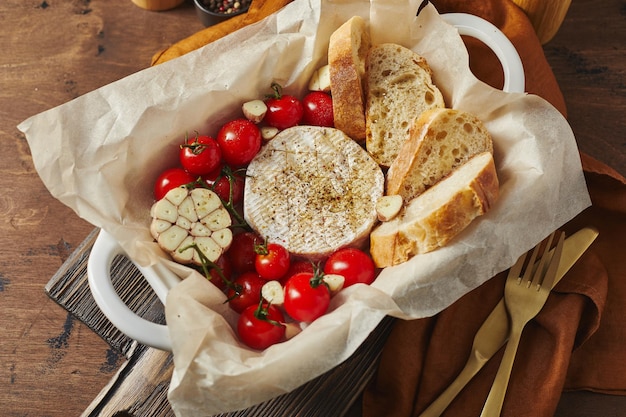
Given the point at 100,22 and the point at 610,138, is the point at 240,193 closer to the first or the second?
the point at 100,22

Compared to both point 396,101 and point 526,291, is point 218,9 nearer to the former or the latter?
point 396,101

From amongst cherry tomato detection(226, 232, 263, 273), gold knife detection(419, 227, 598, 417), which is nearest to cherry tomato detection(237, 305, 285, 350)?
cherry tomato detection(226, 232, 263, 273)

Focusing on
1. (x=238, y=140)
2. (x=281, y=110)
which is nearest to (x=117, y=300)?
(x=238, y=140)

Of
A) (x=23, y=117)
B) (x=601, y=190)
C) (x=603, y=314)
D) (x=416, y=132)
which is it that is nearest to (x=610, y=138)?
(x=601, y=190)

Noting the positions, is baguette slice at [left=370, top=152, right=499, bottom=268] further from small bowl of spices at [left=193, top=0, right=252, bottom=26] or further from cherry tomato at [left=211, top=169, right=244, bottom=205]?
small bowl of spices at [left=193, top=0, right=252, bottom=26]

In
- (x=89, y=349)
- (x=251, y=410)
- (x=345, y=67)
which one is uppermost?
(x=345, y=67)
